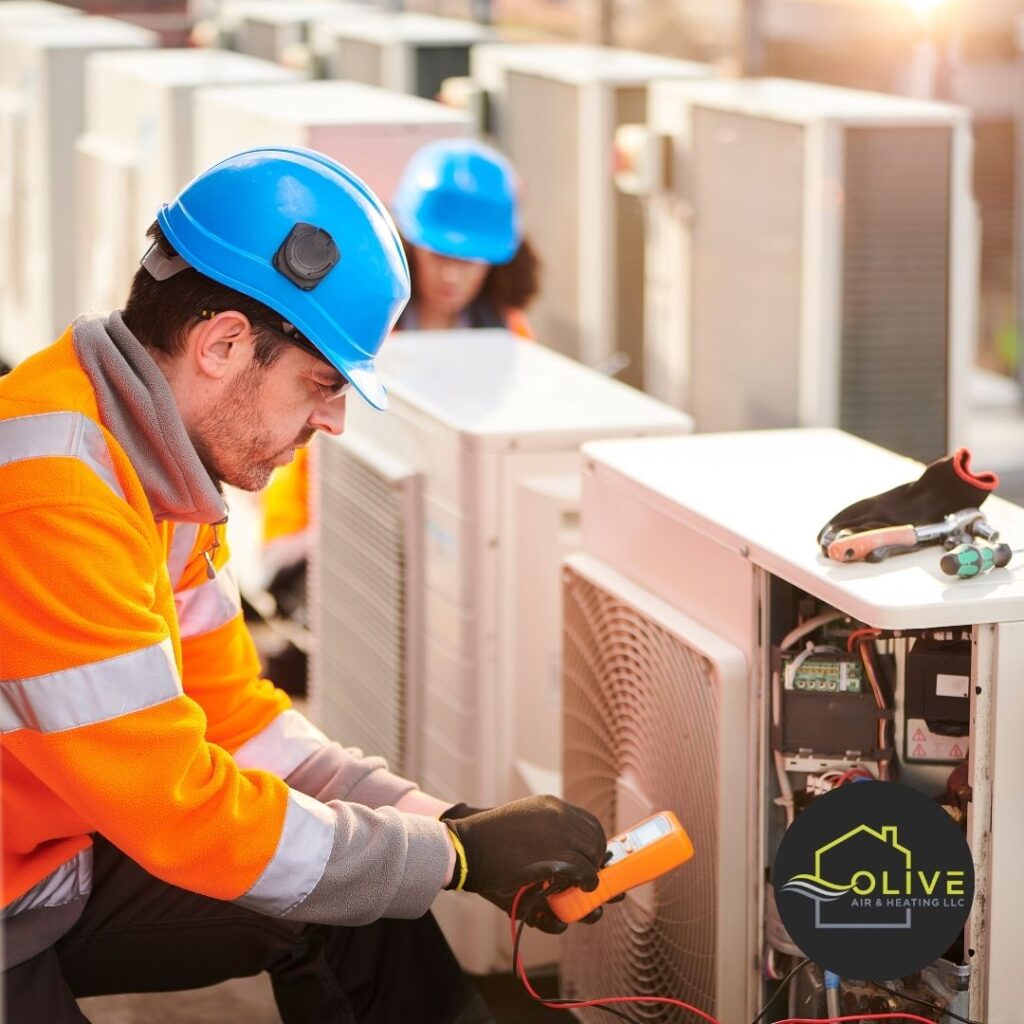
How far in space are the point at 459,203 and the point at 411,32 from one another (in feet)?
8.81

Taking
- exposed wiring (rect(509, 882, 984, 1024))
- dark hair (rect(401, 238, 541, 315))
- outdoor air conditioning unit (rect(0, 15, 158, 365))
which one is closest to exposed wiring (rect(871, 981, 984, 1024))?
exposed wiring (rect(509, 882, 984, 1024))

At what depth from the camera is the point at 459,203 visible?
4500mm

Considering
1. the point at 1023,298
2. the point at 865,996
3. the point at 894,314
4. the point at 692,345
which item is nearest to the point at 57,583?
the point at 865,996

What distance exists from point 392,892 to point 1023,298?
18.4 ft

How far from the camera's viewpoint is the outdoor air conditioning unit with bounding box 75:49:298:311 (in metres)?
5.43

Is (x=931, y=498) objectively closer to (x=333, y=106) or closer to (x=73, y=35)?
(x=333, y=106)

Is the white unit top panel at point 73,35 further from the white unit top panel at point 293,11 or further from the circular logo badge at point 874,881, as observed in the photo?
the circular logo badge at point 874,881

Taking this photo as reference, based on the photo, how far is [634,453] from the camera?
2580mm

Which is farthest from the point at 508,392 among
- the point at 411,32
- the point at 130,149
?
the point at 411,32

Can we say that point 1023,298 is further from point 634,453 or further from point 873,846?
point 873,846

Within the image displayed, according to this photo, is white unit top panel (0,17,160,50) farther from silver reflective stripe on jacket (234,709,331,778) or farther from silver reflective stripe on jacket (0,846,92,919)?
silver reflective stripe on jacket (0,846,92,919)

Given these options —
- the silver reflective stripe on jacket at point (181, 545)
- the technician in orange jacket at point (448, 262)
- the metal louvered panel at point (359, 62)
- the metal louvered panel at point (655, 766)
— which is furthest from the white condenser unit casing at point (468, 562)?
the metal louvered panel at point (359, 62)

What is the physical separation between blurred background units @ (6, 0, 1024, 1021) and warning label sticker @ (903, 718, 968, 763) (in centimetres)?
6

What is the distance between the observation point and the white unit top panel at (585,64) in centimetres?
520
